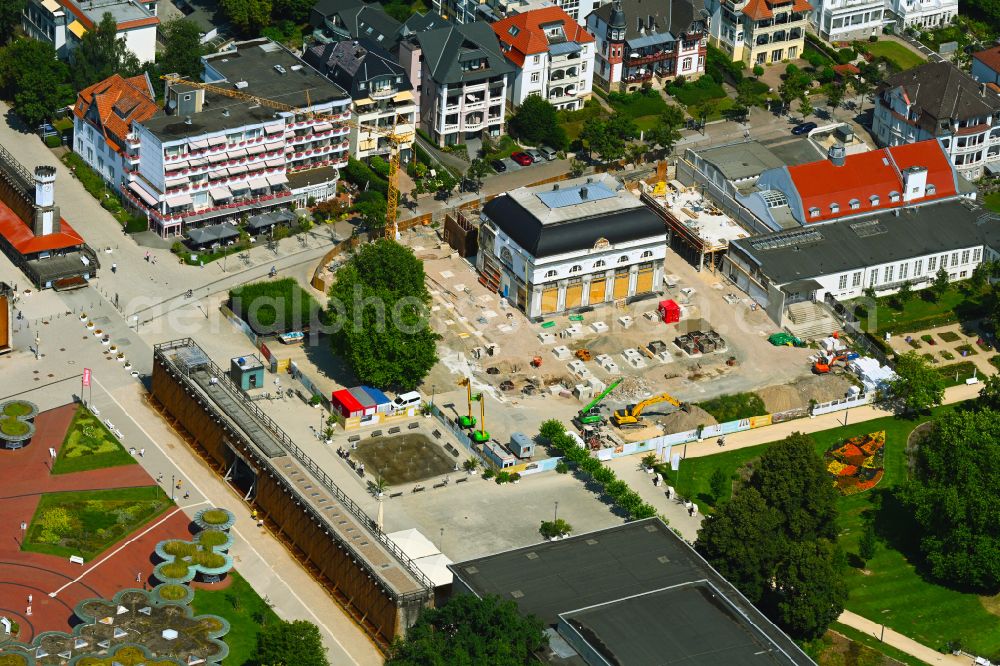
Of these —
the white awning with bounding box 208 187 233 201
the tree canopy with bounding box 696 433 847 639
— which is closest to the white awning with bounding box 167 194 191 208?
the white awning with bounding box 208 187 233 201

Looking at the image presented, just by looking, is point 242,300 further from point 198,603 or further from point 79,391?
point 198,603

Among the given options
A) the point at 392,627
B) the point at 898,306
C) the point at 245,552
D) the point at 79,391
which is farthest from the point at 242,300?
the point at 898,306

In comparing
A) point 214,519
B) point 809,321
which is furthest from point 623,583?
point 809,321

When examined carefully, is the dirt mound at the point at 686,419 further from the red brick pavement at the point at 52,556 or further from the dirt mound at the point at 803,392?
the red brick pavement at the point at 52,556

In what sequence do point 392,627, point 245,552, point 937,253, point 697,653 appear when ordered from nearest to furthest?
point 697,653
point 392,627
point 245,552
point 937,253

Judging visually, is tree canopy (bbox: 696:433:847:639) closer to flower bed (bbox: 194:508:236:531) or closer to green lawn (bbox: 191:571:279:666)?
green lawn (bbox: 191:571:279:666)

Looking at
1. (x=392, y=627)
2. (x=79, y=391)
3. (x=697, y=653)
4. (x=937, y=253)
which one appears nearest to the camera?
(x=697, y=653)
